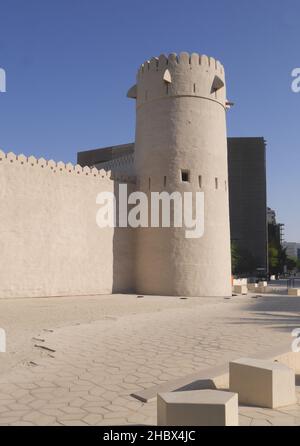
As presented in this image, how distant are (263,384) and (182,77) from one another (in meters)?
15.9

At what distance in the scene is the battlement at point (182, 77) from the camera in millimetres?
17766

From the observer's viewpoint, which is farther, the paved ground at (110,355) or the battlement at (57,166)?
the battlement at (57,166)

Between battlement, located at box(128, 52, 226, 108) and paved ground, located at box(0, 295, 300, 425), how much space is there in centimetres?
1048

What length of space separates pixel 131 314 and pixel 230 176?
47.7 metres

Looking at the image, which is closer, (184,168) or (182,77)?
(184,168)

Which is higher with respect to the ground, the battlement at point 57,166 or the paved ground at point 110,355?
the battlement at point 57,166

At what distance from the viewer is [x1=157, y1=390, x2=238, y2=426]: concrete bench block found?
286 centimetres

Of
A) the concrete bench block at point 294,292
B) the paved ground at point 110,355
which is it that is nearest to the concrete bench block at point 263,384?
the paved ground at point 110,355

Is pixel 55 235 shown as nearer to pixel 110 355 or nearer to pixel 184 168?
pixel 184 168

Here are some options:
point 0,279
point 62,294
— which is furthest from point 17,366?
point 62,294

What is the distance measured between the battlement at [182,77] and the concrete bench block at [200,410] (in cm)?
1613

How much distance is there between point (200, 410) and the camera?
2.89 m

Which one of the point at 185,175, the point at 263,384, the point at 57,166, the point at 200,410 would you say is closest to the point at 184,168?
the point at 185,175

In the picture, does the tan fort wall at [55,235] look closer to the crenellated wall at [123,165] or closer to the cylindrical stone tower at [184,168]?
the cylindrical stone tower at [184,168]
